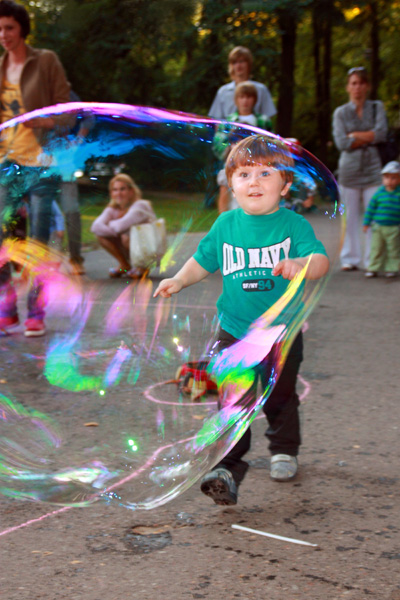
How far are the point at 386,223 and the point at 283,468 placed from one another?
16.1 feet

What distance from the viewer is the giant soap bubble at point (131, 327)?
2518 millimetres

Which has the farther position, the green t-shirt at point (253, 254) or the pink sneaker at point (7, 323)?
the pink sneaker at point (7, 323)

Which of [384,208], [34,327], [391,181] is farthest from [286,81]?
[34,327]

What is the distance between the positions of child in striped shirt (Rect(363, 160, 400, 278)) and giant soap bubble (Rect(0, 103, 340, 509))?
4.86 m

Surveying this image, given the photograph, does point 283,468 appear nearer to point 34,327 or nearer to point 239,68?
point 34,327

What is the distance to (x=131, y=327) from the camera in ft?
8.89

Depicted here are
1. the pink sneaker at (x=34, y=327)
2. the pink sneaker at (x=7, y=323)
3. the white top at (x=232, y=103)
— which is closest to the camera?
the pink sneaker at (x=7, y=323)

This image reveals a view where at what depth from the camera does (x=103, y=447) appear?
265 centimetres

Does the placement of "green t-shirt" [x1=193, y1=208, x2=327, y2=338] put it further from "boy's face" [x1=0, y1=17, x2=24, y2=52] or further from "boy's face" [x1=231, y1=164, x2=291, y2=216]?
"boy's face" [x1=0, y1=17, x2=24, y2=52]

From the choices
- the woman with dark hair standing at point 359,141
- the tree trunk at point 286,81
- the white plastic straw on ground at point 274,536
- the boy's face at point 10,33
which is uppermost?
the tree trunk at point 286,81

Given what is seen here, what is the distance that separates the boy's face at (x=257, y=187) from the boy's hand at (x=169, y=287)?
0.32 meters

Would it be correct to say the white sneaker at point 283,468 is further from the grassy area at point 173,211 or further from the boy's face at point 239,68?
the boy's face at point 239,68

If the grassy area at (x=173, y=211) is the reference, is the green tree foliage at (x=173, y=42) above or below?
above

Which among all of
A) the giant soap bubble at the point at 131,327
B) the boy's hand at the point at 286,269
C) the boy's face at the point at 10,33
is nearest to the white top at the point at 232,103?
the boy's face at the point at 10,33
